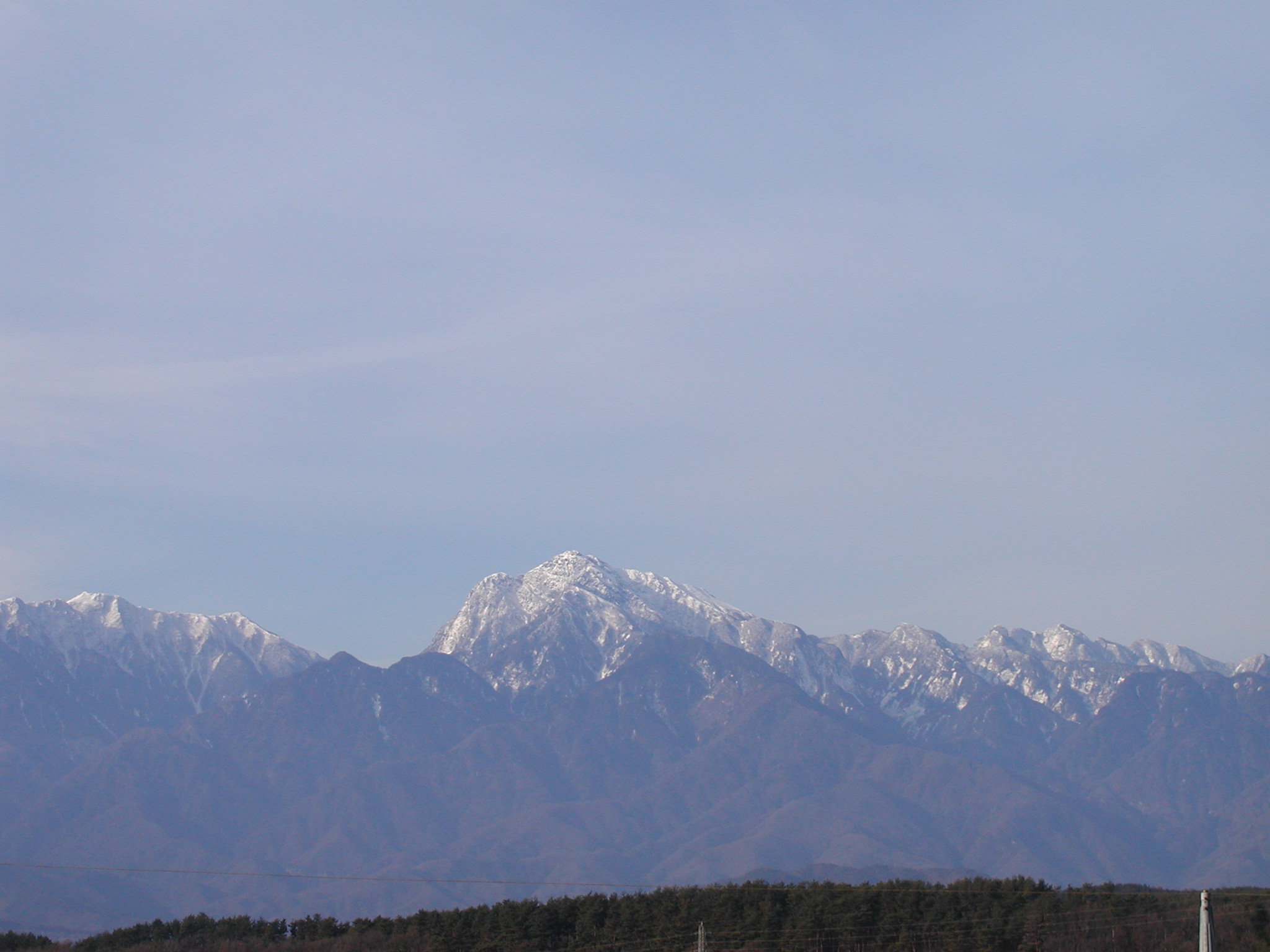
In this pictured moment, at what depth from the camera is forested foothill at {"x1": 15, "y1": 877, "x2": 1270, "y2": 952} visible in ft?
364

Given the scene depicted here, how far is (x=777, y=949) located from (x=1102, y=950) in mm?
26211

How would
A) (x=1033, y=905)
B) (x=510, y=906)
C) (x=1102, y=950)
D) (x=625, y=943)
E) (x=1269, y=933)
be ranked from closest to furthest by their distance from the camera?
(x=1269, y=933) → (x=1102, y=950) → (x=1033, y=905) → (x=625, y=943) → (x=510, y=906)

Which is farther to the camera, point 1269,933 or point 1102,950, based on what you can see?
point 1102,950

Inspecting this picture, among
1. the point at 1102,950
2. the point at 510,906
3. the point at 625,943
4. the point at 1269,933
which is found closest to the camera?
the point at 1269,933

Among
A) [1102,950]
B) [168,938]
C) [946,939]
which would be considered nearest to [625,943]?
[946,939]

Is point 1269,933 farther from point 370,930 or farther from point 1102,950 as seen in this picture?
point 370,930

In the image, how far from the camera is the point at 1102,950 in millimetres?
109062

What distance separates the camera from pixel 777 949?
390ft

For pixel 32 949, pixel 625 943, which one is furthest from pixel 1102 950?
pixel 32 949

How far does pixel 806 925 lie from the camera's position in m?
121

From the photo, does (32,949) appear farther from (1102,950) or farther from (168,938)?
(1102,950)

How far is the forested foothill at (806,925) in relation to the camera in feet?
364

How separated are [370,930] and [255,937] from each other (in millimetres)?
12176

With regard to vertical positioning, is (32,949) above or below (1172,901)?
below
